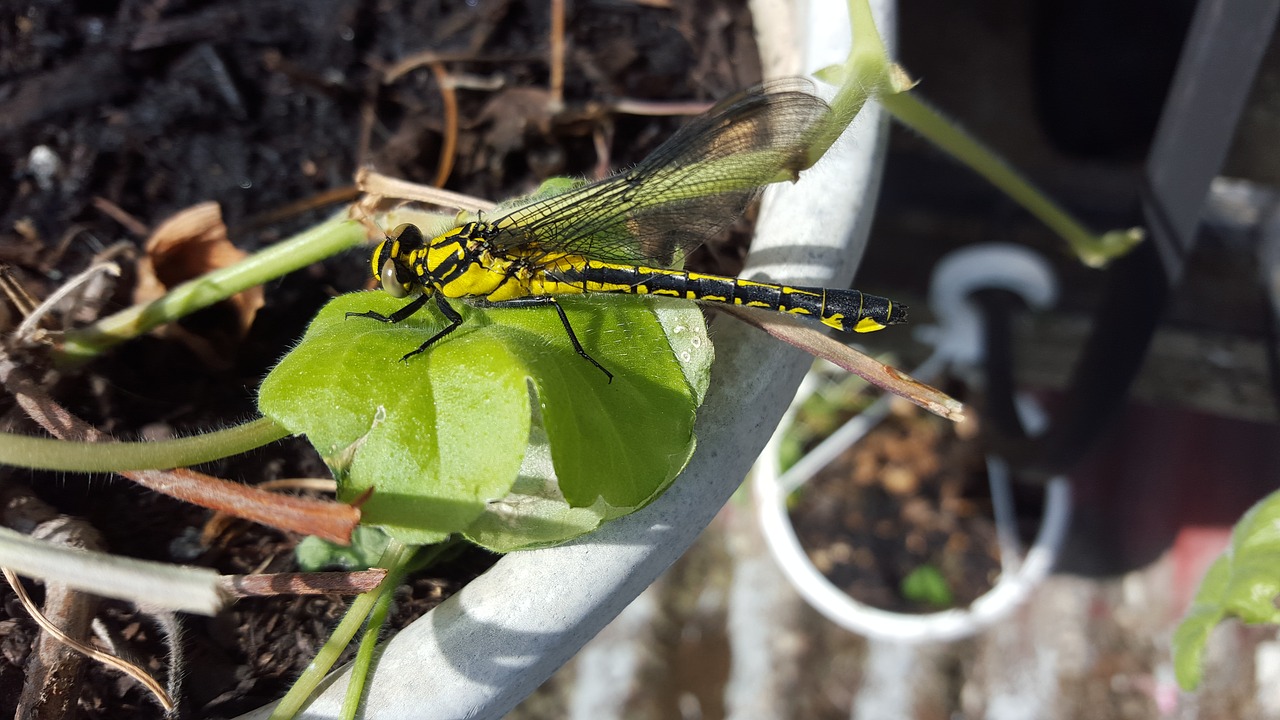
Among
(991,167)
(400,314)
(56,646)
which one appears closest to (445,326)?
(400,314)

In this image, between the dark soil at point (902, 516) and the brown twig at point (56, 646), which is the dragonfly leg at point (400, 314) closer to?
the brown twig at point (56, 646)

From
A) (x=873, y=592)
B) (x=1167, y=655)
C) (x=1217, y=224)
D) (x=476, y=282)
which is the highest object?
(x=476, y=282)

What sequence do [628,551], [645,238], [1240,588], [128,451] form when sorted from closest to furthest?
[128,451]
[628,551]
[1240,588]
[645,238]

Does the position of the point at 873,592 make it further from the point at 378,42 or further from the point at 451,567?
the point at 378,42

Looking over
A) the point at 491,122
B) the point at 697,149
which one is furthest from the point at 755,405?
the point at 491,122

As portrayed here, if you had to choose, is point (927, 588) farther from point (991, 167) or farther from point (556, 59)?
point (556, 59)

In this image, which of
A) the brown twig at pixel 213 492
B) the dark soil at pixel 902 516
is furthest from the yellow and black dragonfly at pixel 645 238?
the dark soil at pixel 902 516

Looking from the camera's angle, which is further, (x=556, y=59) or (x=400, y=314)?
(x=556, y=59)
